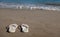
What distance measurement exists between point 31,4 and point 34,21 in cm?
61

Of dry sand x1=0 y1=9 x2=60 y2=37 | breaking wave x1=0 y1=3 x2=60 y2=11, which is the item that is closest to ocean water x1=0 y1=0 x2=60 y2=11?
breaking wave x1=0 y1=3 x2=60 y2=11

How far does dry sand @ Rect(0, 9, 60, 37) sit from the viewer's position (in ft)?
7.35

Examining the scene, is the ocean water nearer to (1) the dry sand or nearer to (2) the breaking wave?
(2) the breaking wave

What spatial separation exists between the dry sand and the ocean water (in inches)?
6.3

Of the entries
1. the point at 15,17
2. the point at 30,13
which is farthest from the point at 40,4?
the point at 15,17

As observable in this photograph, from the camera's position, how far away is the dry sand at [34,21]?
2240mm

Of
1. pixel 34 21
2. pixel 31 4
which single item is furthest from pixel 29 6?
pixel 34 21

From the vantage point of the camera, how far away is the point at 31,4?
3.00m

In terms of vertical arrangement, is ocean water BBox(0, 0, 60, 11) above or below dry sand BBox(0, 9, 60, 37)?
above

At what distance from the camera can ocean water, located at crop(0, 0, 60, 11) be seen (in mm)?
2875

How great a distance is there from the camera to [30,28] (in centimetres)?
234

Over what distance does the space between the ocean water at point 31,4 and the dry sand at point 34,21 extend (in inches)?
6.3

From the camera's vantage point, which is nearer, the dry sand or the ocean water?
the dry sand

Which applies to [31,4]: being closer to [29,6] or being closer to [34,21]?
[29,6]
